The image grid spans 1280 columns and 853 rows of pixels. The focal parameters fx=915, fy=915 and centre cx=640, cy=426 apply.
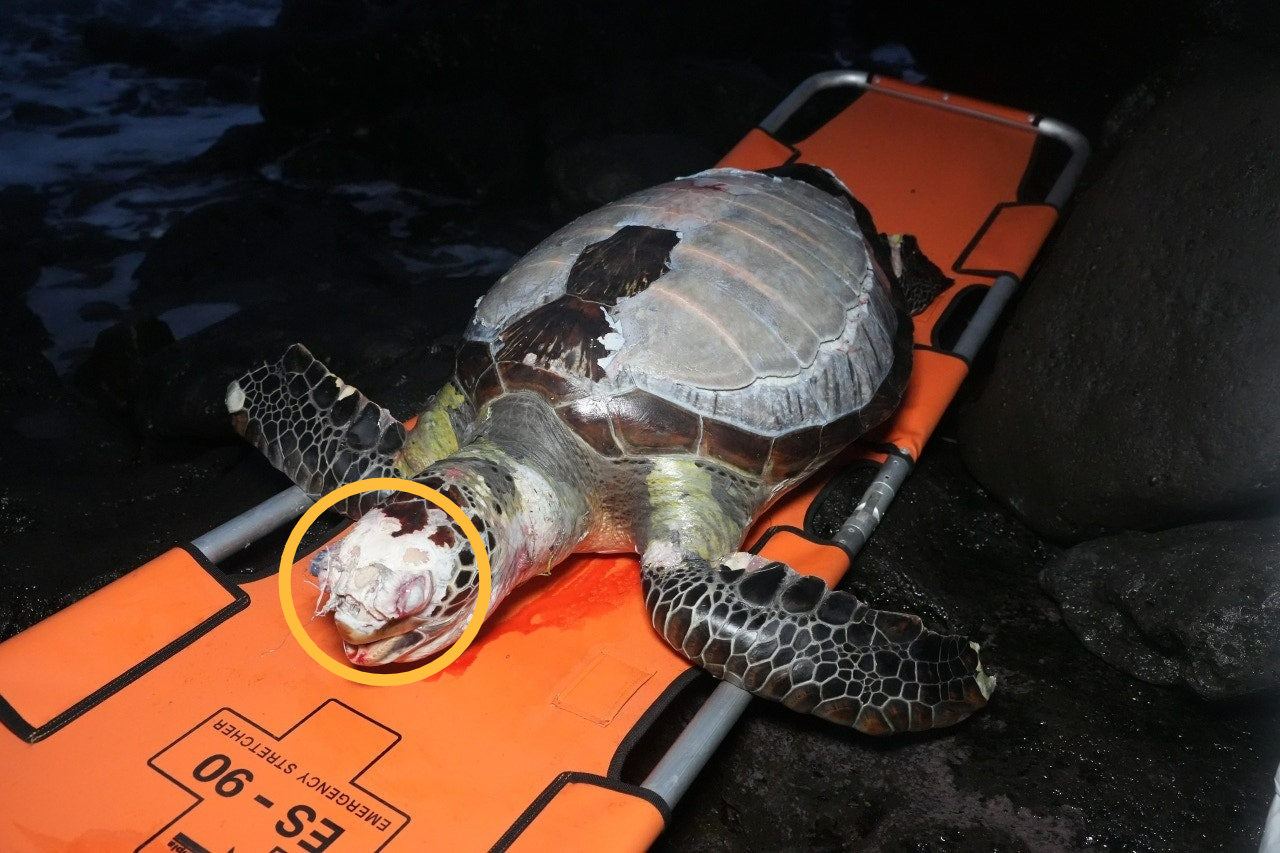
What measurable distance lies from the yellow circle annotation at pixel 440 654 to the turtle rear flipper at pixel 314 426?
24 centimetres

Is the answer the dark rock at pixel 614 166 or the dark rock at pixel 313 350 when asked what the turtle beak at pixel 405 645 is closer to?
the dark rock at pixel 313 350

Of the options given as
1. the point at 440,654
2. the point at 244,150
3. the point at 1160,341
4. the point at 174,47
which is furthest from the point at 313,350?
the point at 174,47

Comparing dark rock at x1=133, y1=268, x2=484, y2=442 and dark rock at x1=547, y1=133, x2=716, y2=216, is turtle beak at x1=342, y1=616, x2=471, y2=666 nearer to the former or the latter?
dark rock at x1=133, y1=268, x2=484, y2=442

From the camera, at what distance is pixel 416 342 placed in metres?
3.88

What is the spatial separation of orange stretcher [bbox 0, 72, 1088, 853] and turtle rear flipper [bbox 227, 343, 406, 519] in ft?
0.40

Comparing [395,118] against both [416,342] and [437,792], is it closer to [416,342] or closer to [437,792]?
[416,342]

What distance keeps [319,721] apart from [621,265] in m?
1.36

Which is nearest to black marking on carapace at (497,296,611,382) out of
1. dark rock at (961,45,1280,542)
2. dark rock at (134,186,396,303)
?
dark rock at (961,45,1280,542)

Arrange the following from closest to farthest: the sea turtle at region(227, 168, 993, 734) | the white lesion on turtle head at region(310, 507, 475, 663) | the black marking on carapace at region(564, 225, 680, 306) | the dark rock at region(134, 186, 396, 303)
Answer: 1. the white lesion on turtle head at region(310, 507, 475, 663)
2. the sea turtle at region(227, 168, 993, 734)
3. the black marking on carapace at region(564, 225, 680, 306)
4. the dark rock at region(134, 186, 396, 303)

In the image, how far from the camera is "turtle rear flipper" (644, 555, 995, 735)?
211 cm

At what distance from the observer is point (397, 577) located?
1803mm

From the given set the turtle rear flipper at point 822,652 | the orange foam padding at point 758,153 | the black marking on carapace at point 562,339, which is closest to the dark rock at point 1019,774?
the turtle rear flipper at point 822,652

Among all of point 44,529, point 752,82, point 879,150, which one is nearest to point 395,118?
point 752,82

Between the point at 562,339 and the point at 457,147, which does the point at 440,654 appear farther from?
the point at 457,147
